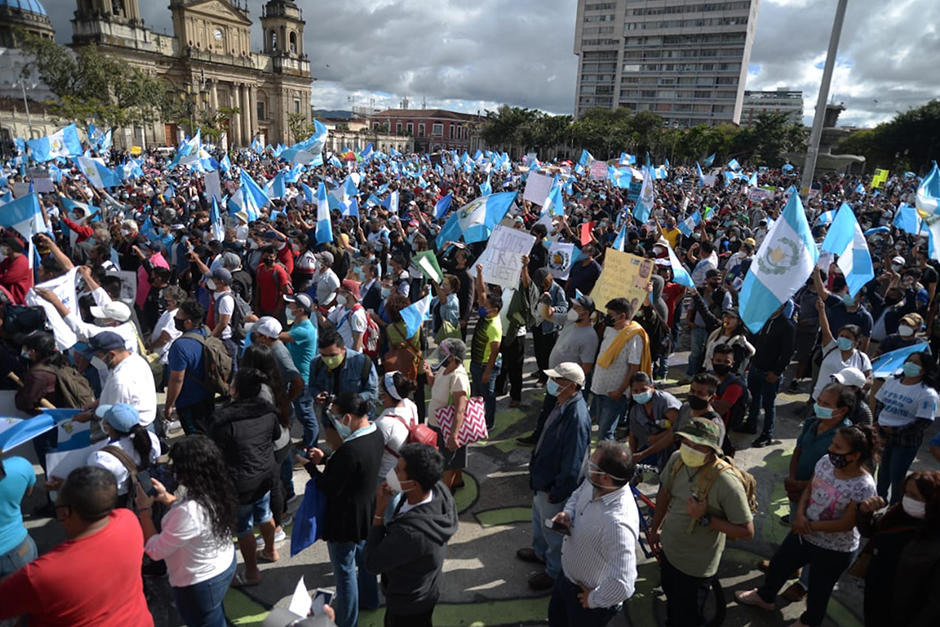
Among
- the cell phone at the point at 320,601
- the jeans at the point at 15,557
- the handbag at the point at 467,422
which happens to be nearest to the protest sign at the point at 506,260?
the handbag at the point at 467,422

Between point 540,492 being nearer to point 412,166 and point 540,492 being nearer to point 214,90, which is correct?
point 412,166

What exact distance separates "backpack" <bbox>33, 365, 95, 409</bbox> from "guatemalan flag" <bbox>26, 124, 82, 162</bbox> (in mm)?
13695

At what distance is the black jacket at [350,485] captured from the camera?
308cm

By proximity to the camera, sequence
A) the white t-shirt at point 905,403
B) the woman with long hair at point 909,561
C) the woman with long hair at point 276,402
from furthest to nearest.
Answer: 1. the white t-shirt at point 905,403
2. the woman with long hair at point 276,402
3. the woman with long hair at point 909,561

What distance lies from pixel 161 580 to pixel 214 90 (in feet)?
263

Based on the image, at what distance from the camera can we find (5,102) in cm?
4228

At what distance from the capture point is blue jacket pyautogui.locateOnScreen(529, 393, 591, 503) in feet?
11.6

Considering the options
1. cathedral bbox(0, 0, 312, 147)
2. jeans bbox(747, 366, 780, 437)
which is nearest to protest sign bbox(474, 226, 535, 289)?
jeans bbox(747, 366, 780, 437)

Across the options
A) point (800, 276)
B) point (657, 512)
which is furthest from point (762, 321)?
point (657, 512)

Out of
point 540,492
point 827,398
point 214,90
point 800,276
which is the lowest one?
point 540,492

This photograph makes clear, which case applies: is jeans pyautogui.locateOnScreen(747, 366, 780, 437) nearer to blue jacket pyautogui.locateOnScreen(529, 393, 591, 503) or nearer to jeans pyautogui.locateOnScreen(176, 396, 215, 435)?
blue jacket pyautogui.locateOnScreen(529, 393, 591, 503)

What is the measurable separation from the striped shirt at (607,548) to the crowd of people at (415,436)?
0.04 feet

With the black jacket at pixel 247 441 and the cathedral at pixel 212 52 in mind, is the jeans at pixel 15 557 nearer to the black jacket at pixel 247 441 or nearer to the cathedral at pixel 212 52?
the black jacket at pixel 247 441

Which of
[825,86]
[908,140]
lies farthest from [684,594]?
[908,140]
